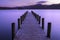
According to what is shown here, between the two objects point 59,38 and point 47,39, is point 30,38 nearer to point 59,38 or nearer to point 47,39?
point 47,39

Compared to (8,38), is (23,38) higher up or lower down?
higher up

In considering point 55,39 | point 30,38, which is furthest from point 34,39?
point 55,39

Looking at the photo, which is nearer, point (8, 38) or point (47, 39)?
point (47, 39)

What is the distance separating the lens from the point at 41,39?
6.00m

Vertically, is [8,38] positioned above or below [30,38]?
below

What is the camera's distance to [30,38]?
20.1 feet

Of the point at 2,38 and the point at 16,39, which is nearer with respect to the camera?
the point at 16,39

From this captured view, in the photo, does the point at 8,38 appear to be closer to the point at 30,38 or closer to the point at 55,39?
the point at 55,39

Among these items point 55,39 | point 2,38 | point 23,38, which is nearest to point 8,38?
point 2,38

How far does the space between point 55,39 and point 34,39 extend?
202 inches

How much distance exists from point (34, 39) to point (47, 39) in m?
0.61

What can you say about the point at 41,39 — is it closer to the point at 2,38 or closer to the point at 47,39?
the point at 47,39

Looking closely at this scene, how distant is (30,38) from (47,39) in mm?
803

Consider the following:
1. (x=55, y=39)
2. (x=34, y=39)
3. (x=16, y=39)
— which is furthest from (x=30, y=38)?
(x=55, y=39)
